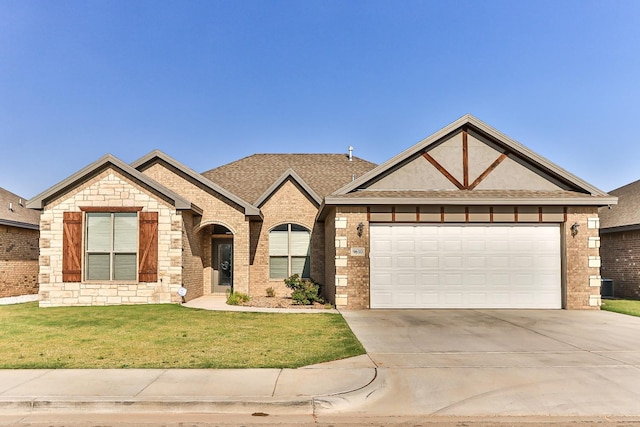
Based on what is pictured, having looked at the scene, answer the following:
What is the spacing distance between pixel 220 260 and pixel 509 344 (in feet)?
46.5

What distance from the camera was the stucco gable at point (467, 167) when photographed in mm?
15617

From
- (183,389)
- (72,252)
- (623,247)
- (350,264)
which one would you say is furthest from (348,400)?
(623,247)

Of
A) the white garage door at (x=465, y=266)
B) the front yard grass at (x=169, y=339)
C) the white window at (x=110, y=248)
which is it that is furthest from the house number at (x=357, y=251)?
the white window at (x=110, y=248)

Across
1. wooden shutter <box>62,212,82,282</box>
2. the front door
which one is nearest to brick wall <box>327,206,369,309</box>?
the front door

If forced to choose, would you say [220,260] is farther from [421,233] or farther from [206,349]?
[206,349]

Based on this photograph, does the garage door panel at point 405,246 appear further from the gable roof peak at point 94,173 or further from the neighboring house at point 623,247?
the neighboring house at point 623,247

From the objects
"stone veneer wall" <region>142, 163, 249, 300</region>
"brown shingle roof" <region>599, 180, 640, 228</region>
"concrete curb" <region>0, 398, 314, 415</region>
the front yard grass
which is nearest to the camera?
"concrete curb" <region>0, 398, 314, 415</region>

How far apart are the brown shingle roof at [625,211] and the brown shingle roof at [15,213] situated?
26.1m

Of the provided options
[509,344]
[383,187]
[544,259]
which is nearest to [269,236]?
[383,187]

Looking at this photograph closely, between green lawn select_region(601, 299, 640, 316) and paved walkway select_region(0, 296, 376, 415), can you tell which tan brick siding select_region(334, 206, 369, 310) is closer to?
paved walkway select_region(0, 296, 376, 415)

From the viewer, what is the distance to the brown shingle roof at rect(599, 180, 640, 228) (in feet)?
64.5

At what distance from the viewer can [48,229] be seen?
53.7ft

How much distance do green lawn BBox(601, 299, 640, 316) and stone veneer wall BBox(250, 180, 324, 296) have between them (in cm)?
1080

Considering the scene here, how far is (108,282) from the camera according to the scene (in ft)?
53.1
